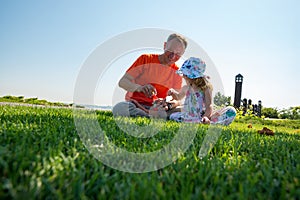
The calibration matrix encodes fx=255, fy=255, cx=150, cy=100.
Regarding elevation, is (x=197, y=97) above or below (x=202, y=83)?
below

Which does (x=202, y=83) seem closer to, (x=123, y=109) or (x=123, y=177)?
(x=123, y=109)

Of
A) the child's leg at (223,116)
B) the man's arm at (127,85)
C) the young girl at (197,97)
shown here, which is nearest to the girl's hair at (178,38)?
the young girl at (197,97)

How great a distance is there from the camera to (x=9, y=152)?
1056 millimetres

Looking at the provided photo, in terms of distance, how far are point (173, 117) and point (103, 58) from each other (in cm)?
181

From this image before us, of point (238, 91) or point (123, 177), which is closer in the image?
point (123, 177)

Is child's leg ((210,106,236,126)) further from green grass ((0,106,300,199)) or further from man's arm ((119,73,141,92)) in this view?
green grass ((0,106,300,199))

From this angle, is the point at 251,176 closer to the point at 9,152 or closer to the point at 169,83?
the point at 9,152

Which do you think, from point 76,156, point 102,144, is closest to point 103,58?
point 102,144

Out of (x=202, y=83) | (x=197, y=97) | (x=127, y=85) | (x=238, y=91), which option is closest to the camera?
(x=202, y=83)

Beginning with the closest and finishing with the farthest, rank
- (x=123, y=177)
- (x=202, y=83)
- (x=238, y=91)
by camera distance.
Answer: (x=123, y=177) < (x=202, y=83) < (x=238, y=91)

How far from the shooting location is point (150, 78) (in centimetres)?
421

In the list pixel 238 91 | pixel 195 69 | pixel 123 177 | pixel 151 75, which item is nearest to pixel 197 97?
pixel 195 69

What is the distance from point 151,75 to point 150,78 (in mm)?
58

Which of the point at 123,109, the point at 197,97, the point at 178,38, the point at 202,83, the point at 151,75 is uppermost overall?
the point at 178,38
